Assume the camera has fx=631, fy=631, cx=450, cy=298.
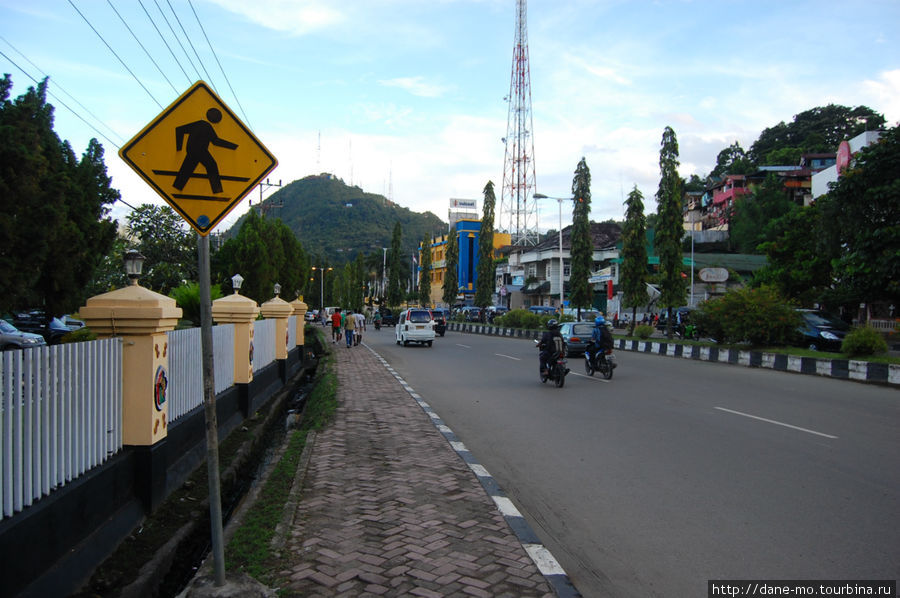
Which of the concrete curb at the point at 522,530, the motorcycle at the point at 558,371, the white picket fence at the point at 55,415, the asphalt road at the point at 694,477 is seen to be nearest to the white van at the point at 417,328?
A: the motorcycle at the point at 558,371

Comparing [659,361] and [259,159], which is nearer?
[259,159]

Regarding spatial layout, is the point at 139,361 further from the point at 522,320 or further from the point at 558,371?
the point at 522,320

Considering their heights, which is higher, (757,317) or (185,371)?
(757,317)

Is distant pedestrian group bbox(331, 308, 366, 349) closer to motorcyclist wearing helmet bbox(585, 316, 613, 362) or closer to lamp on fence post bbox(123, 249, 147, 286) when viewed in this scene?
motorcyclist wearing helmet bbox(585, 316, 613, 362)

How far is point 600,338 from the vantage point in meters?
15.6

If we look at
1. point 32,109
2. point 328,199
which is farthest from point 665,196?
point 328,199

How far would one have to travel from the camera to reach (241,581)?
3.90 meters

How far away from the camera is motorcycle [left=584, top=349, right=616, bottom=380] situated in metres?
15.5

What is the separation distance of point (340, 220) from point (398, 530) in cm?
11638

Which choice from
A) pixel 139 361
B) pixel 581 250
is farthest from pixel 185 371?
pixel 581 250

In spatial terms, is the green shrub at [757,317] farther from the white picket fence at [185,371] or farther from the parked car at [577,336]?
the white picket fence at [185,371]

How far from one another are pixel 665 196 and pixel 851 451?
79.1 feet

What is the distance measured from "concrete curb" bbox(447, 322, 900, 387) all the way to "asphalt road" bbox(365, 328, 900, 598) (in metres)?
1.90

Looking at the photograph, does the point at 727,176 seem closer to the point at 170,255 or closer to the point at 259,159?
the point at 170,255
